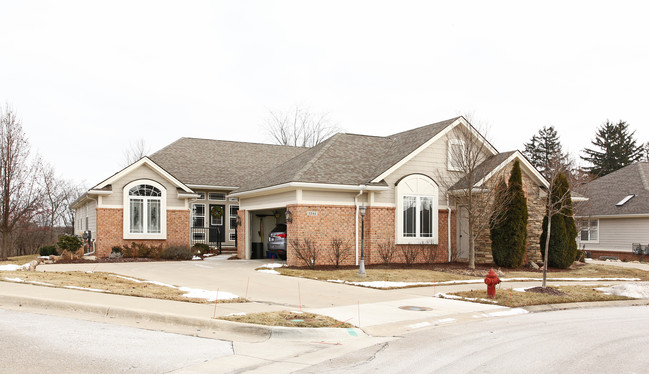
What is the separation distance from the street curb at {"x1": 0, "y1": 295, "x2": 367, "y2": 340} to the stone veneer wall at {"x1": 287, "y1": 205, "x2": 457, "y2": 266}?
10.9m

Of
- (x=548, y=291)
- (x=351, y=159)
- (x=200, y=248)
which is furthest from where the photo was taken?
(x=200, y=248)

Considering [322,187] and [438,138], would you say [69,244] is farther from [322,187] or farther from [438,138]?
[438,138]

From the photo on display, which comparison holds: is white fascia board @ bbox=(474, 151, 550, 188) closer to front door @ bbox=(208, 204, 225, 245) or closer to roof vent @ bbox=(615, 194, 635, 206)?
roof vent @ bbox=(615, 194, 635, 206)

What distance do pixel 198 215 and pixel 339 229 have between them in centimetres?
1308

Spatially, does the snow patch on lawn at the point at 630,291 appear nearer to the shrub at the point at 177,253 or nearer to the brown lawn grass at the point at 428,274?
the brown lawn grass at the point at 428,274

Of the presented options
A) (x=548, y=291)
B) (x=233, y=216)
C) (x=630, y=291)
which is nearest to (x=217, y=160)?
(x=233, y=216)

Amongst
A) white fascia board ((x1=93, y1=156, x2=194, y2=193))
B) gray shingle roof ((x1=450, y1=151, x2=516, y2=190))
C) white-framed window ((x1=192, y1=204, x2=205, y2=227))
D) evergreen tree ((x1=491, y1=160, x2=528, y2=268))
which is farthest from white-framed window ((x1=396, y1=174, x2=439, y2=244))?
white-framed window ((x1=192, y1=204, x2=205, y2=227))

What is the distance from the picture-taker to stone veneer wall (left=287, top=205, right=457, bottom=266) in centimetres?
2123

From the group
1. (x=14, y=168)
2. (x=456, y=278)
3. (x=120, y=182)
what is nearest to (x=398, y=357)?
(x=456, y=278)

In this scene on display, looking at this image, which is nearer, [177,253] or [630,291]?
[630,291]

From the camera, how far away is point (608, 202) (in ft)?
116

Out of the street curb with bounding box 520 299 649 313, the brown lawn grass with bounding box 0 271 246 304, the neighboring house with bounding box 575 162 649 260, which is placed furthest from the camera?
the neighboring house with bounding box 575 162 649 260

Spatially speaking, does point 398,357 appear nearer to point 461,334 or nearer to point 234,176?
point 461,334

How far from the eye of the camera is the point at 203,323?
387 inches
